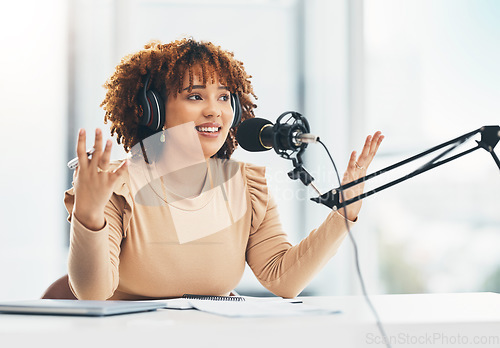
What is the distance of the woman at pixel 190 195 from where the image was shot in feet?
4.43

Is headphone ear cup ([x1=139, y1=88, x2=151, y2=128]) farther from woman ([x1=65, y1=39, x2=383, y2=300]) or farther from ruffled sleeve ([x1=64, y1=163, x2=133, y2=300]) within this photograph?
ruffled sleeve ([x1=64, y1=163, x2=133, y2=300])

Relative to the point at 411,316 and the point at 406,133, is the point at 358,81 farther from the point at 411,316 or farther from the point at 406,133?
the point at 411,316

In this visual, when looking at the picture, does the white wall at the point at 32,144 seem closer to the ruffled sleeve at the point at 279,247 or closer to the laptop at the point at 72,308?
the ruffled sleeve at the point at 279,247

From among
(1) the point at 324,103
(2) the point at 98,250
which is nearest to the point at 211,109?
(2) the point at 98,250

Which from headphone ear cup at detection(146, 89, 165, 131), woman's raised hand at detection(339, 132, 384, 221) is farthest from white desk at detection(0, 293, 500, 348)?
headphone ear cup at detection(146, 89, 165, 131)

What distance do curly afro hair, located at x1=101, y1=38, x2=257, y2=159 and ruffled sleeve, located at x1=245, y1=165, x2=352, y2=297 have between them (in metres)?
0.31

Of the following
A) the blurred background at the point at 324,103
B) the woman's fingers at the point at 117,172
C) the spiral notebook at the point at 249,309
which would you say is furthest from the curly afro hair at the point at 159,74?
the blurred background at the point at 324,103

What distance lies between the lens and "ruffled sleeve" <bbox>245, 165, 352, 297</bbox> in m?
1.30

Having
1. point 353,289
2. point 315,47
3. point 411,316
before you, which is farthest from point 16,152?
point 411,316

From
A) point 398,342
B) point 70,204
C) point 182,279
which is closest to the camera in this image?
point 398,342

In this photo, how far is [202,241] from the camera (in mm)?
1430

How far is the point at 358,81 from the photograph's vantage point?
3.08m

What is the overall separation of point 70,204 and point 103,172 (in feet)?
1.10

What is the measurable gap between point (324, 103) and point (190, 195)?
1721 mm
